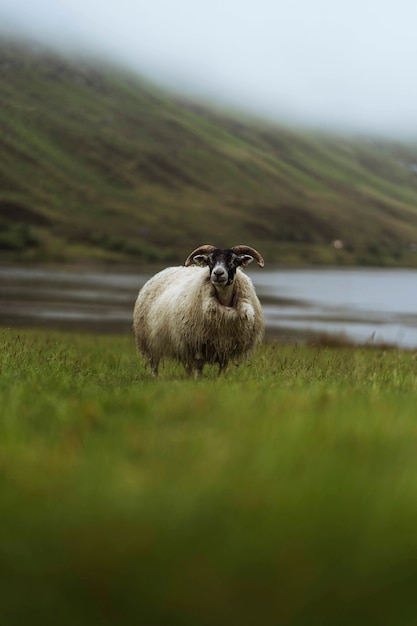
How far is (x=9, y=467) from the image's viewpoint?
331 centimetres

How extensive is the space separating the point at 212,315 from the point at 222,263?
77 cm

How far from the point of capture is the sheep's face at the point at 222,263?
1069cm

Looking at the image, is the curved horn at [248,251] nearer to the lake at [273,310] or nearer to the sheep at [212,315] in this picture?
the sheep at [212,315]

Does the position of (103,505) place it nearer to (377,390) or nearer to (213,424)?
(213,424)

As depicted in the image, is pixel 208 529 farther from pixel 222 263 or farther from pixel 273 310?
pixel 273 310

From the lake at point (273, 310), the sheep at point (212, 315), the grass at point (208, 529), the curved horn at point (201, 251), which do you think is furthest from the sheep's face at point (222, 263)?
the lake at point (273, 310)

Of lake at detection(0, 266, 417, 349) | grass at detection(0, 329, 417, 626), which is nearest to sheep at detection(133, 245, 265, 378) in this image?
grass at detection(0, 329, 417, 626)

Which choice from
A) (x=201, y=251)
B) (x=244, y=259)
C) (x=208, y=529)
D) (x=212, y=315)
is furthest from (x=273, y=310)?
(x=208, y=529)

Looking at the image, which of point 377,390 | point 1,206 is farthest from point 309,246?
point 377,390

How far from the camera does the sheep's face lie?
1069 centimetres

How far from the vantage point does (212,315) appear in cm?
1102

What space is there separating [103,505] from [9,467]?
655mm

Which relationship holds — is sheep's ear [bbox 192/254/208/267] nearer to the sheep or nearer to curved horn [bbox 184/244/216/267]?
the sheep

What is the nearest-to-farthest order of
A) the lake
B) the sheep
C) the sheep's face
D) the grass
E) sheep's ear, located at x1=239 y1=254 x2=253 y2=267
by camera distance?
1. the grass
2. the sheep's face
3. the sheep
4. sheep's ear, located at x1=239 y1=254 x2=253 y2=267
5. the lake
